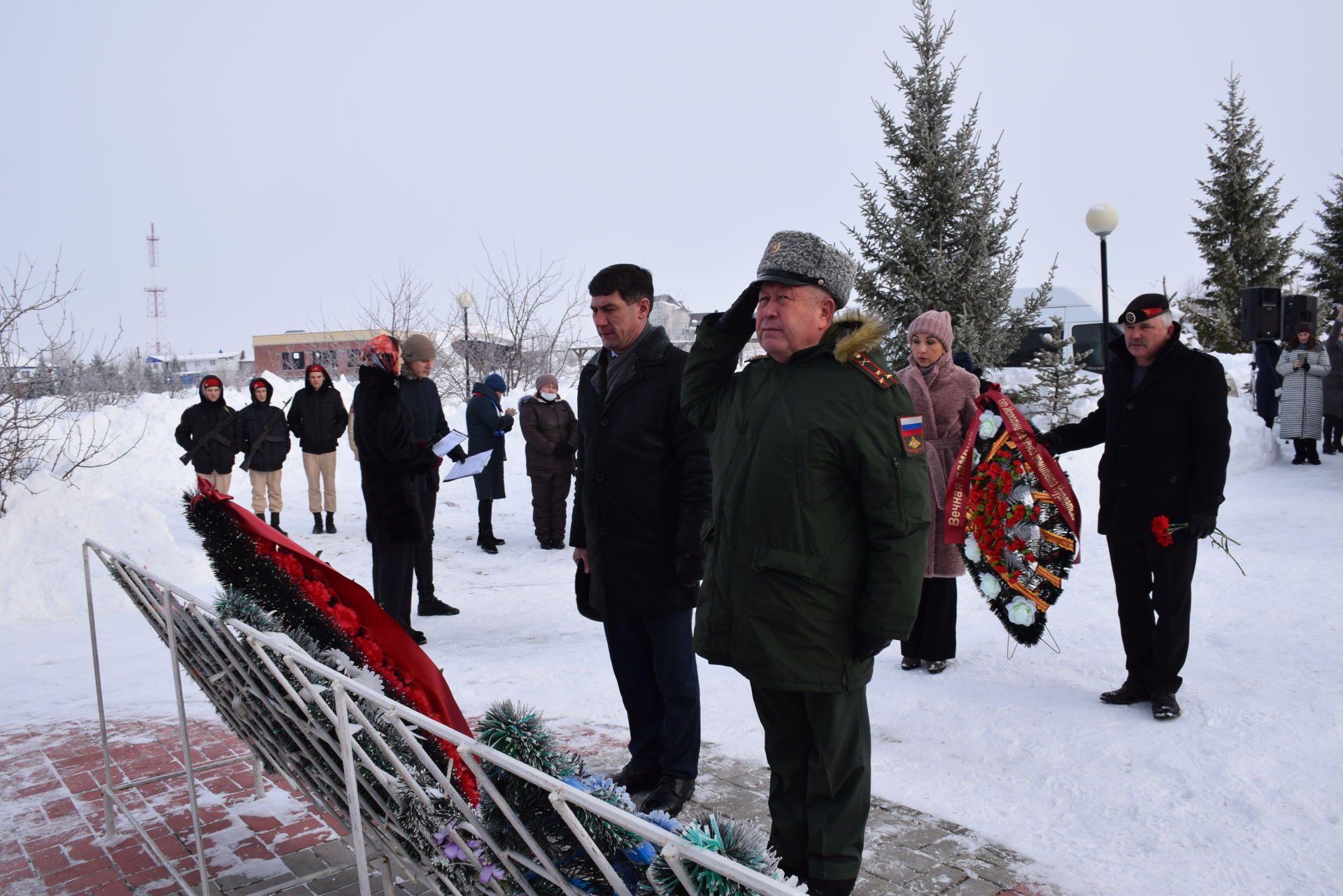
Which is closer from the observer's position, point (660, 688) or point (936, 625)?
point (660, 688)

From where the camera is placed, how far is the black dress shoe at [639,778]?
3768 millimetres

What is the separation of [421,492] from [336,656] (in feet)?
15.0

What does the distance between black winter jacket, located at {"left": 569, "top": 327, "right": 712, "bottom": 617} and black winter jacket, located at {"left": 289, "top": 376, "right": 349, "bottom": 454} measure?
8338mm

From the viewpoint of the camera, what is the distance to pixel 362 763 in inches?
81.9

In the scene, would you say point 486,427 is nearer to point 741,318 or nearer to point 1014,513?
point 1014,513

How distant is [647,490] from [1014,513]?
8.09 feet

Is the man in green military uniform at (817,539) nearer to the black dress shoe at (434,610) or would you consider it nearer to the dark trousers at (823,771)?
the dark trousers at (823,771)

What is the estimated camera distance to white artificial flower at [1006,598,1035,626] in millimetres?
5109

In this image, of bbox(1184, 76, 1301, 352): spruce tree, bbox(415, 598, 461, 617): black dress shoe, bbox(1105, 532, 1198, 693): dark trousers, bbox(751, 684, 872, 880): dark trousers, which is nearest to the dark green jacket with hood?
bbox(751, 684, 872, 880): dark trousers

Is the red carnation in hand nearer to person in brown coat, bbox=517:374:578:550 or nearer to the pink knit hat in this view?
the pink knit hat

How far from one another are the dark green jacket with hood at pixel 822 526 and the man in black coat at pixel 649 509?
88 centimetres

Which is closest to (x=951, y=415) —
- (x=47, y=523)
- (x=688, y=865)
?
(x=688, y=865)

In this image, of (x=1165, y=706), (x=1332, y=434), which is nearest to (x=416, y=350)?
(x=1165, y=706)

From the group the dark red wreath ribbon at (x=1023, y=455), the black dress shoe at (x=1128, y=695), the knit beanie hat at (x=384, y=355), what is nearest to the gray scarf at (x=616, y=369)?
the dark red wreath ribbon at (x=1023, y=455)
